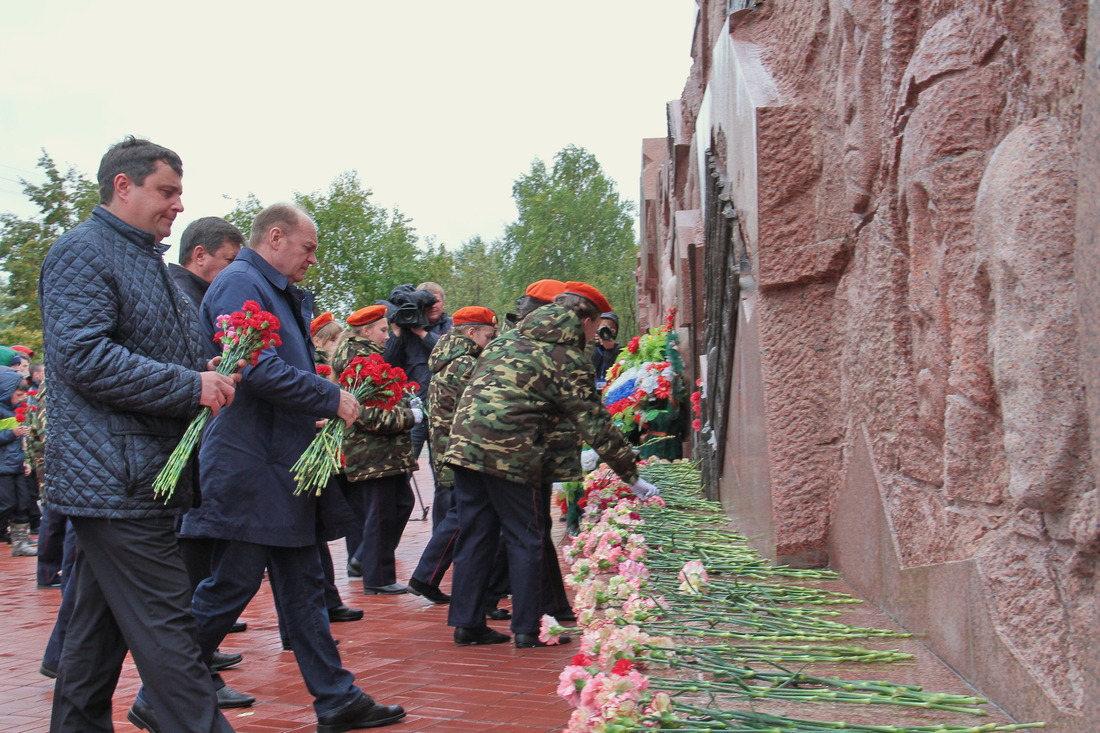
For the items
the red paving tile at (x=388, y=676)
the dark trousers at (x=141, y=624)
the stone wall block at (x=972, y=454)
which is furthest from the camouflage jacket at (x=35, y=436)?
the stone wall block at (x=972, y=454)

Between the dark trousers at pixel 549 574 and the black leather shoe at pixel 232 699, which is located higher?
the dark trousers at pixel 549 574

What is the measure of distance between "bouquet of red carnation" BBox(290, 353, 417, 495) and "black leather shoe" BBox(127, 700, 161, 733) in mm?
914

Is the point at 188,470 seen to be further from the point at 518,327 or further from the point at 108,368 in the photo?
the point at 518,327

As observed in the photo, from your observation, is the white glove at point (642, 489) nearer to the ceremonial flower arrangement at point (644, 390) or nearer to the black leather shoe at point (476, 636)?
the black leather shoe at point (476, 636)

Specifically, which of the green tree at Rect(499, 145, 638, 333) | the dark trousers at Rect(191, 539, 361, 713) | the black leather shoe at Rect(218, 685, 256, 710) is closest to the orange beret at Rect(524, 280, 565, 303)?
the dark trousers at Rect(191, 539, 361, 713)

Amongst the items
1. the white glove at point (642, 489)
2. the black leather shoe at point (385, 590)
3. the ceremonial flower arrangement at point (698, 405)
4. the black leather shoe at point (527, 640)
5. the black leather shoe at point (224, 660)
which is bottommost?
the black leather shoe at point (224, 660)

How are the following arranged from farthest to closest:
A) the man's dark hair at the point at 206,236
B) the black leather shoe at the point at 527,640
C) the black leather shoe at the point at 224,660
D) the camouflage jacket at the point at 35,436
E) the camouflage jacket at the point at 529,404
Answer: the camouflage jacket at the point at 35,436
the black leather shoe at the point at 527,640
the camouflage jacket at the point at 529,404
the black leather shoe at the point at 224,660
the man's dark hair at the point at 206,236

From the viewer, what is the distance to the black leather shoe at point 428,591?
6.12 metres

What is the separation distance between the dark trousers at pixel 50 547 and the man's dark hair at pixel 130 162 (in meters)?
3.95

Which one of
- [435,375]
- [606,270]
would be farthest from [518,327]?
[606,270]

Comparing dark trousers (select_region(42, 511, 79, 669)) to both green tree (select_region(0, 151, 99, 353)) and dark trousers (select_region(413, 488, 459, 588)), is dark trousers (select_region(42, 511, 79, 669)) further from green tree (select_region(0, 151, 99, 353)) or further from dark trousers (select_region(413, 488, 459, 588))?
green tree (select_region(0, 151, 99, 353))

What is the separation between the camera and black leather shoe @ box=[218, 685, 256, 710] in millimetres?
4035

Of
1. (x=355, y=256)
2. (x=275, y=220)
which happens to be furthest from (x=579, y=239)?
(x=275, y=220)

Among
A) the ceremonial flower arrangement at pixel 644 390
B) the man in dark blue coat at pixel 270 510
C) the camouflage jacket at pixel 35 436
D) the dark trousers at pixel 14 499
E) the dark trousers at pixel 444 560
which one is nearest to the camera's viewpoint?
the man in dark blue coat at pixel 270 510
